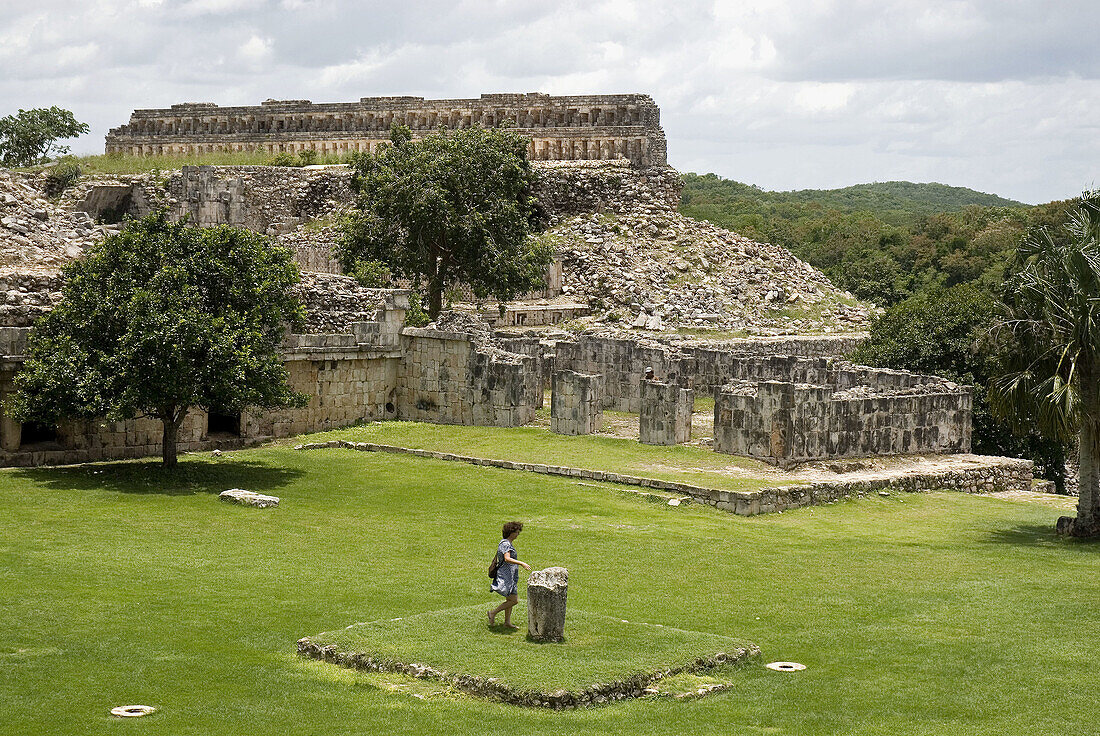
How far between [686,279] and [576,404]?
21.1 metres

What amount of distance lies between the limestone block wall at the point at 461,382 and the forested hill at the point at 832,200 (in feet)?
202

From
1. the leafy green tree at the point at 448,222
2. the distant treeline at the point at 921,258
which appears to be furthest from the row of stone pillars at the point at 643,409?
the leafy green tree at the point at 448,222

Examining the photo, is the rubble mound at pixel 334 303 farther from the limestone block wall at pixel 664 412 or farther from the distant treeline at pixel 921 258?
the distant treeline at pixel 921 258

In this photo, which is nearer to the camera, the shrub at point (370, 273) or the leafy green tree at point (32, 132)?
the shrub at point (370, 273)

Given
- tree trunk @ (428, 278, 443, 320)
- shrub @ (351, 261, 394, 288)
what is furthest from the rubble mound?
tree trunk @ (428, 278, 443, 320)

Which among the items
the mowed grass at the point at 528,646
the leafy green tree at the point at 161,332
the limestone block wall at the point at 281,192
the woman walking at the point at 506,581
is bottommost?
the mowed grass at the point at 528,646

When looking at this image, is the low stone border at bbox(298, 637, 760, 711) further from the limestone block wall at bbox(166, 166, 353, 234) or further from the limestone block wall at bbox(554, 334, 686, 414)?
the limestone block wall at bbox(166, 166, 353, 234)

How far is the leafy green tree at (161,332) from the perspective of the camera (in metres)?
20.5

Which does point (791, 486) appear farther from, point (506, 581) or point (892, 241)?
point (892, 241)

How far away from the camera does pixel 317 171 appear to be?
55.0m

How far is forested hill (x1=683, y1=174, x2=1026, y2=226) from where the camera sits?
10350cm

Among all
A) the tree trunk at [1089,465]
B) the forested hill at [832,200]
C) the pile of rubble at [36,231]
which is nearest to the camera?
the tree trunk at [1089,465]

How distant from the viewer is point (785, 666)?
12109 millimetres

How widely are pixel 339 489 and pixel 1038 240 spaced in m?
11.0
